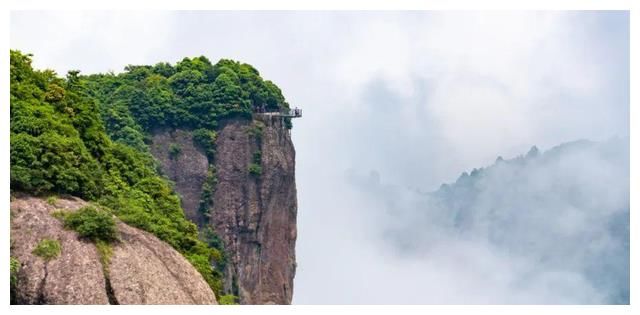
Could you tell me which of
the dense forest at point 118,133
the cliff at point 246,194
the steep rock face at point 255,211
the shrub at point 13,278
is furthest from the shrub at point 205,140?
the shrub at point 13,278

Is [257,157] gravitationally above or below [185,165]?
above

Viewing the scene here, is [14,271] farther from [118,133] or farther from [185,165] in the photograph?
[185,165]

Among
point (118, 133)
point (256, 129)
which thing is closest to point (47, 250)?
point (118, 133)

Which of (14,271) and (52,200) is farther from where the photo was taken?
(52,200)

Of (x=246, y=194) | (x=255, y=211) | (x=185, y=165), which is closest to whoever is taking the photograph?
(x=185, y=165)

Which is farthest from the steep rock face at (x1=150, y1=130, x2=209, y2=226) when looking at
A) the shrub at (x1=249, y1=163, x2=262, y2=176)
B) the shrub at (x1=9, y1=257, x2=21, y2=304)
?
the shrub at (x1=9, y1=257, x2=21, y2=304)

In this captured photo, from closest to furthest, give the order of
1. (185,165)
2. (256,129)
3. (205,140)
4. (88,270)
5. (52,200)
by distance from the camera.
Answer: (88,270) < (52,200) < (185,165) < (205,140) < (256,129)

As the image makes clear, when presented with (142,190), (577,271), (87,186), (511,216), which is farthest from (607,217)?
(87,186)

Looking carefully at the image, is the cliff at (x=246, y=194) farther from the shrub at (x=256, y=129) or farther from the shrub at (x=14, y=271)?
the shrub at (x=14, y=271)
